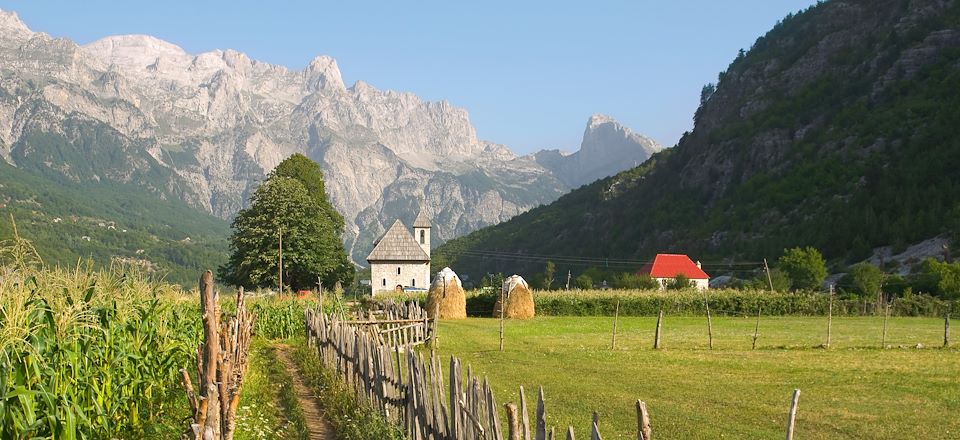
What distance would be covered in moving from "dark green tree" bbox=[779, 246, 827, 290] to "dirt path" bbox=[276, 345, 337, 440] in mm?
52567

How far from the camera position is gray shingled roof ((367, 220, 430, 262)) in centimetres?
7006

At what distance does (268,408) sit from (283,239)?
40.5m

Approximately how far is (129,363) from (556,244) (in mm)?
137676

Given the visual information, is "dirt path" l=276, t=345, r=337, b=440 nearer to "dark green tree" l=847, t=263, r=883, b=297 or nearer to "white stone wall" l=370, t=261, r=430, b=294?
"dark green tree" l=847, t=263, r=883, b=297

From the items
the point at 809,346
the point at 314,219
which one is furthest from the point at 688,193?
the point at 809,346

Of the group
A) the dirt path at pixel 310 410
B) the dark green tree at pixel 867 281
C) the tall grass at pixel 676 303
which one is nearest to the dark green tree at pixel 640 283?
the tall grass at pixel 676 303

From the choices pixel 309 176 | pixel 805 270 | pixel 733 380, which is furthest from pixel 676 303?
pixel 733 380

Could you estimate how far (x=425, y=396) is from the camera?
10.1 meters

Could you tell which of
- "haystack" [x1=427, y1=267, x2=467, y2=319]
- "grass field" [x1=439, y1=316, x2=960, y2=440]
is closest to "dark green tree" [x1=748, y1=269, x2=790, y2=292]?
"grass field" [x1=439, y1=316, x2=960, y2=440]

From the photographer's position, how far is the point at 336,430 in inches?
544

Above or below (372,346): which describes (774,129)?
above

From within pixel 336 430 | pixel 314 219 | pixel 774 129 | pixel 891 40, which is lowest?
pixel 336 430

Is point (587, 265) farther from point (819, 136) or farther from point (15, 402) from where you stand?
point (15, 402)

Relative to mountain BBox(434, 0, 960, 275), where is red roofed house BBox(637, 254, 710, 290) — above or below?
below
